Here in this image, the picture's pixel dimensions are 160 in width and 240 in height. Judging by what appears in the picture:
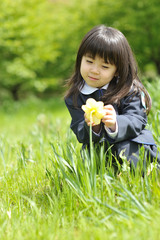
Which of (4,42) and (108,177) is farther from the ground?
(4,42)

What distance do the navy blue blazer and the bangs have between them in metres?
0.22

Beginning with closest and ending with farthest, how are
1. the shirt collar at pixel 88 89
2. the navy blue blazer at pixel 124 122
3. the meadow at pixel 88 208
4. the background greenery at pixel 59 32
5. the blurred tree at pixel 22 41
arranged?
the meadow at pixel 88 208, the navy blue blazer at pixel 124 122, the shirt collar at pixel 88 89, the background greenery at pixel 59 32, the blurred tree at pixel 22 41

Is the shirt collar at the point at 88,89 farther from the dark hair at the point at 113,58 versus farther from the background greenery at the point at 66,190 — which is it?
the background greenery at the point at 66,190

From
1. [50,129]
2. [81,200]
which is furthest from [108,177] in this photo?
[50,129]

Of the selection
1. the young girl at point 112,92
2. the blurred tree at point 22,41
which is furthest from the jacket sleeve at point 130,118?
the blurred tree at point 22,41

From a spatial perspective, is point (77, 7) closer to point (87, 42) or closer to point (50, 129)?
point (50, 129)

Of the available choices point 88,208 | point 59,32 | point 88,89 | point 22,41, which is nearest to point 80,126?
point 88,89

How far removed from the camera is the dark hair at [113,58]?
1667 millimetres

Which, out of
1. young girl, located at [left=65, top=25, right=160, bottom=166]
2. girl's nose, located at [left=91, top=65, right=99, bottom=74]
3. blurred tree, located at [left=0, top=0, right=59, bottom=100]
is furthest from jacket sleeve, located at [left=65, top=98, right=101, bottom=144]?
blurred tree, located at [left=0, top=0, right=59, bottom=100]

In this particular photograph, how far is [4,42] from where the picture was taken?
10.5 meters

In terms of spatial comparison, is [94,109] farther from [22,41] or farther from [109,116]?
[22,41]

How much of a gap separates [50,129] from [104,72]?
2.09m

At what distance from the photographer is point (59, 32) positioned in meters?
13.4

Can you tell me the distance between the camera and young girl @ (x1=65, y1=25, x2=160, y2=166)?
5.43ft
